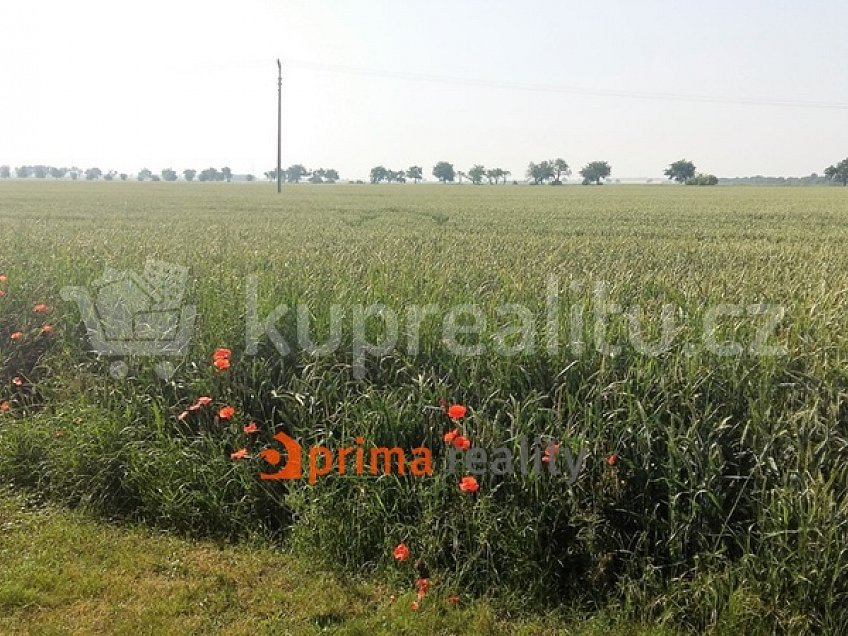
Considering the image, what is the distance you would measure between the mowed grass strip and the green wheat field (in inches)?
4.2

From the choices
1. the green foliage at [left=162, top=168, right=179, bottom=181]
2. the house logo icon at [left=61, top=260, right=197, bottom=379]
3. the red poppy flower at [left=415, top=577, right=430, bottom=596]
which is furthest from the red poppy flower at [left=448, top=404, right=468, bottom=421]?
the green foliage at [left=162, top=168, right=179, bottom=181]

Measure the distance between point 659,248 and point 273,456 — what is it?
7.02 m

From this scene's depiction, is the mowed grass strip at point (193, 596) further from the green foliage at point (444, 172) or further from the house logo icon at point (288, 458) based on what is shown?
the green foliage at point (444, 172)

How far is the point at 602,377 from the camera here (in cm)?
362

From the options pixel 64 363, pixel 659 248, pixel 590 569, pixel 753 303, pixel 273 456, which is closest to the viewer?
pixel 590 569

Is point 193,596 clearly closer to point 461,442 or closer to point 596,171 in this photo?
point 461,442

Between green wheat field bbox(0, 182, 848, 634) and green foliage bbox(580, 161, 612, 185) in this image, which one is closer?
green wheat field bbox(0, 182, 848, 634)

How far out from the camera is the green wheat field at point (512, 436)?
3.08 m

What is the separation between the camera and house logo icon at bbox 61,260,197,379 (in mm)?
4926

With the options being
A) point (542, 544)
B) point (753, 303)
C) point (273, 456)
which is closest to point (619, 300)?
point (753, 303)

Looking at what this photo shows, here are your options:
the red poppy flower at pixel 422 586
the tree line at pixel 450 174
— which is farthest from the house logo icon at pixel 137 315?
the tree line at pixel 450 174

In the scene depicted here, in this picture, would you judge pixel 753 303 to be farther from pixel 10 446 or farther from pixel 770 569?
pixel 10 446

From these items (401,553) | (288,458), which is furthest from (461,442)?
(288,458)

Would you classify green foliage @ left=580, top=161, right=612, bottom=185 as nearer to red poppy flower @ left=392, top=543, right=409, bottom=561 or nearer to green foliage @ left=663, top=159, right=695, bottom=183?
green foliage @ left=663, top=159, right=695, bottom=183
